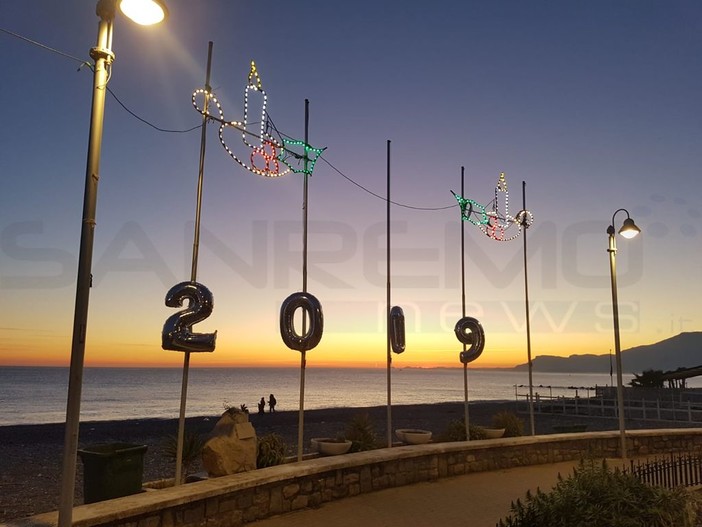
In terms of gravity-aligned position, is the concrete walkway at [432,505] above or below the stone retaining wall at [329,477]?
below

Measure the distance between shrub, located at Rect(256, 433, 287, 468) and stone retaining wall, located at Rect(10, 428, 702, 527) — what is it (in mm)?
443

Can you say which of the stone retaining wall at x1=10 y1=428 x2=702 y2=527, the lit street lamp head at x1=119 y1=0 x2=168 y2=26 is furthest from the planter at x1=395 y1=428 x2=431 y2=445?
the lit street lamp head at x1=119 y1=0 x2=168 y2=26

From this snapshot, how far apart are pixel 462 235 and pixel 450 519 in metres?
8.83

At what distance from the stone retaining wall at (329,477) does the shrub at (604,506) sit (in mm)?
2919

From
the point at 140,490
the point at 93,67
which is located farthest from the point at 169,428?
the point at 93,67

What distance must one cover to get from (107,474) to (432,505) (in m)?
5.35

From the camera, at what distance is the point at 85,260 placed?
19.5 ft

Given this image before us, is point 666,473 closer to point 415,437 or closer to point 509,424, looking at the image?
point 509,424

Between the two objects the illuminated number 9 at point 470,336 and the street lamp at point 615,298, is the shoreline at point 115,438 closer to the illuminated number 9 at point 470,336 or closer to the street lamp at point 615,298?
the illuminated number 9 at point 470,336

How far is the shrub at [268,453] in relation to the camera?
10.0 m

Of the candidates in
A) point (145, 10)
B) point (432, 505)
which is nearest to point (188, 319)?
point (145, 10)

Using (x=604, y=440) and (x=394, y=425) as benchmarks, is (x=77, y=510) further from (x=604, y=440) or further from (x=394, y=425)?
(x=394, y=425)

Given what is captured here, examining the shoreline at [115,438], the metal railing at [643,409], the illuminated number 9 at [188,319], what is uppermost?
the illuminated number 9 at [188,319]

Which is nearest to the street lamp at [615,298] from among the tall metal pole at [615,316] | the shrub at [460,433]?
the tall metal pole at [615,316]
